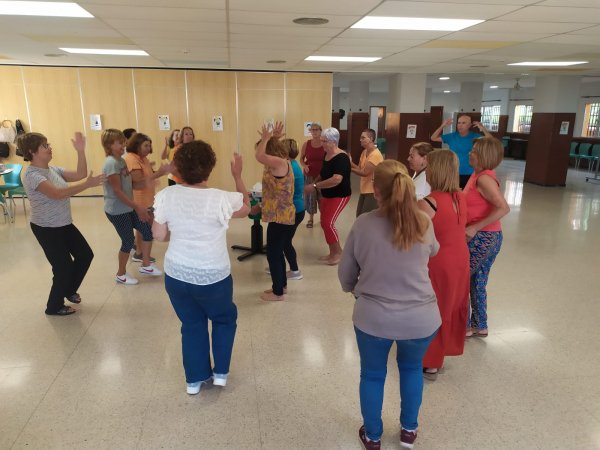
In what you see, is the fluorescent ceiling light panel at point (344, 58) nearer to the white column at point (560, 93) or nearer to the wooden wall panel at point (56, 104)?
the wooden wall panel at point (56, 104)

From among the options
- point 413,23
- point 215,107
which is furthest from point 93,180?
point 215,107

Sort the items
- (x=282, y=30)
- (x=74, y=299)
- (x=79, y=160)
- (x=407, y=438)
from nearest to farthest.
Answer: (x=407, y=438)
(x=79, y=160)
(x=74, y=299)
(x=282, y=30)

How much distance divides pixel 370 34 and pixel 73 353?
4.29 meters

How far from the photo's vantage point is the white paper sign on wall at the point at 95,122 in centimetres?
877

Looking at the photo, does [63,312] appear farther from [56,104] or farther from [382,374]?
[56,104]

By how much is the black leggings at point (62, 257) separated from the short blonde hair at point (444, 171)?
2.88 m

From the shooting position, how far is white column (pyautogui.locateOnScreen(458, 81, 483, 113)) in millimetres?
14211

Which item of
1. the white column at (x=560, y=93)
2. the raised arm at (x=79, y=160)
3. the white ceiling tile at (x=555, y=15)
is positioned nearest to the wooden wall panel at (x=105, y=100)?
the raised arm at (x=79, y=160)

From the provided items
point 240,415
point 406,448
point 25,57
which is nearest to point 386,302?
point 406,448

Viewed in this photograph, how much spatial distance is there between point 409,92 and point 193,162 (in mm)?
8497

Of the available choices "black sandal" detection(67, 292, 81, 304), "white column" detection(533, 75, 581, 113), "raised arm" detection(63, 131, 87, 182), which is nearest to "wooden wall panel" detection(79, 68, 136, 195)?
"black sandal" detection(67, 292, 81, 304)

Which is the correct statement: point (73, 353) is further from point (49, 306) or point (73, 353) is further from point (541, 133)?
point (541, 133)

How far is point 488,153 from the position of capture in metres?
2.82

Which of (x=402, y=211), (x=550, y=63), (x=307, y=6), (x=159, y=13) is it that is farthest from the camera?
(x=550, y=63)
